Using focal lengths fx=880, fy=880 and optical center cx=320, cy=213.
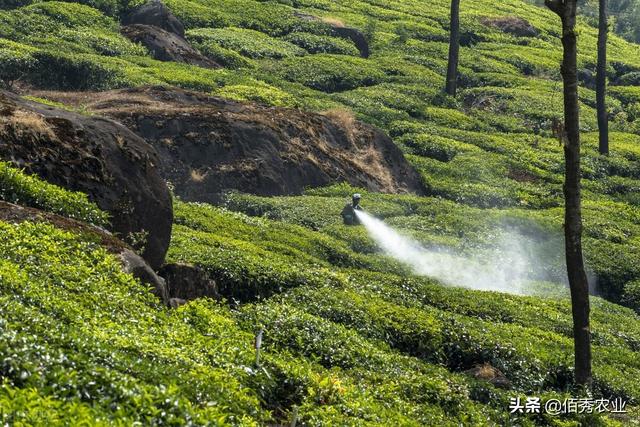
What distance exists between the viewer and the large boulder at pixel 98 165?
1828cm

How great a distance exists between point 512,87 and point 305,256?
41.8 m

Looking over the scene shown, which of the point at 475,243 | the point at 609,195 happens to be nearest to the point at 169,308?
the point at 475,243

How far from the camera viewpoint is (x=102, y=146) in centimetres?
1911

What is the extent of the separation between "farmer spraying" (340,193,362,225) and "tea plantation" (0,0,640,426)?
75 centimetres

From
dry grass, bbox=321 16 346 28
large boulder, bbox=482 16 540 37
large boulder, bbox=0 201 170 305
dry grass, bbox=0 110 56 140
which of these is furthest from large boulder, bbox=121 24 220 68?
large boulder, bbox=482 16 540 37

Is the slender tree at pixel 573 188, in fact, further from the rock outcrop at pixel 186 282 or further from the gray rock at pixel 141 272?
the gray rock at pixel 141 272

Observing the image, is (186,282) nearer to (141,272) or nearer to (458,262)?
(141,272)

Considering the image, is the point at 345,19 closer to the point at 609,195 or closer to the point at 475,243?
the point at 609,195

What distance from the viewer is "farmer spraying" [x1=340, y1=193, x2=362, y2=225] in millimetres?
30984

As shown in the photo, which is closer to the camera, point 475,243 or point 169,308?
point 169,308

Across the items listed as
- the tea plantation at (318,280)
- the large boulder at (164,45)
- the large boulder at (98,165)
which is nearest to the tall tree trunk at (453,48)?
the tea plantation at (318,280)

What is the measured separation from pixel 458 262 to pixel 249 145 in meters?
9.49

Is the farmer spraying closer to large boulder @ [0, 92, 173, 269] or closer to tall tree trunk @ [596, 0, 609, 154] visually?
large boulder @ [0, 92, 173, 269]

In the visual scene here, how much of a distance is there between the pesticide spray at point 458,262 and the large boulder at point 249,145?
468 cm
